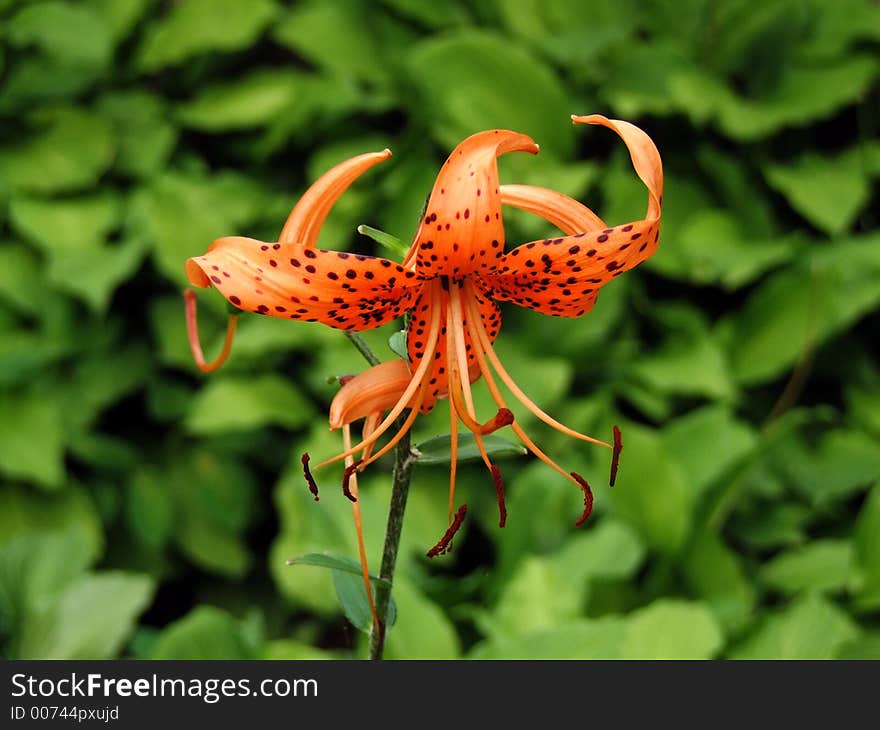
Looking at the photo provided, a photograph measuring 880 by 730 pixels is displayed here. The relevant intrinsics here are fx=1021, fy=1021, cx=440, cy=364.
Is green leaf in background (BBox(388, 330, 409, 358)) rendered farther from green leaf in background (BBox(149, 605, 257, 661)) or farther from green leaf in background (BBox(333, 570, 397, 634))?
green leaf in background (BBox(149, 605, 257, 661))

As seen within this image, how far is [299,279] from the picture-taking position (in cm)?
56

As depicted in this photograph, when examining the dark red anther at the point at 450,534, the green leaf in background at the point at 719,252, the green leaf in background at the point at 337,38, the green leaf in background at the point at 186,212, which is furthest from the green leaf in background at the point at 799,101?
the dark red anther at the point at 450,534

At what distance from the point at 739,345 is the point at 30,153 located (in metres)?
1.44

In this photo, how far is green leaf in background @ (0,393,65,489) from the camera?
5.99 feet

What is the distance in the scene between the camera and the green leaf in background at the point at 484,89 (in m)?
1.94

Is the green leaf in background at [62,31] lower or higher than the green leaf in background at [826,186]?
higher

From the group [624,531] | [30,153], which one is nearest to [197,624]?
[624,531]

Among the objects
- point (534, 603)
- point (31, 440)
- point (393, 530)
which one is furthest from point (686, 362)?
point (393, 530)

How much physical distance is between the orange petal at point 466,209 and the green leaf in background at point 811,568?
3.90 feet

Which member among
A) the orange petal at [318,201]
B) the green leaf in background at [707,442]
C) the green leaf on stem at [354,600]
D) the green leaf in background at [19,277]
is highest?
the green leaf in background at [19,277]

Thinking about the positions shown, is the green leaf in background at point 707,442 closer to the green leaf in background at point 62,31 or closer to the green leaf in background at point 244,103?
the green leaf in background at point 244,103

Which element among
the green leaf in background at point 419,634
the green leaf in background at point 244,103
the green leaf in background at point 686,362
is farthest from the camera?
the green leaf in background at point 244,103

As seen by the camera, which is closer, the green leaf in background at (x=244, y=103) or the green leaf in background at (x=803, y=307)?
the green leaf in background at (x=803, y=307)

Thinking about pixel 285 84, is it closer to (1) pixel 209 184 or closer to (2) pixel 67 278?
(1) pixel 209 184
